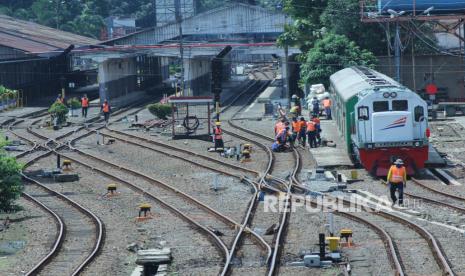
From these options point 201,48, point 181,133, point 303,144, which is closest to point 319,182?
point 303,144

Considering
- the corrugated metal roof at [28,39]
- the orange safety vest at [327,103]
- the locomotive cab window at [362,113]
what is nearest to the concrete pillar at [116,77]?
the corrugated metal roof at [28,39]

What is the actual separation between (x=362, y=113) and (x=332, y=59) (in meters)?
18.9

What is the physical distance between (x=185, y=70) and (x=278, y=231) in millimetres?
38239

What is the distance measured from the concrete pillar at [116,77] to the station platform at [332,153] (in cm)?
2241

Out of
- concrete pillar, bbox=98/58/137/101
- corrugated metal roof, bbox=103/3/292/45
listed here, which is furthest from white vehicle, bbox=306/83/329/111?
corrugated metal roof, bbox=103/3/292/45

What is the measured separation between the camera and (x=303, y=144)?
31844 mm

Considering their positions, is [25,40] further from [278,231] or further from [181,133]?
[278,231]

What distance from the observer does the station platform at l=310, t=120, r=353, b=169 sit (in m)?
26.7

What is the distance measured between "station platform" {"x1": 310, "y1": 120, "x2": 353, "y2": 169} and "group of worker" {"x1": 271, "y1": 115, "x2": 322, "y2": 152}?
2.02ft

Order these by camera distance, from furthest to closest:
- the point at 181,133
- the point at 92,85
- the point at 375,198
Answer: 1. the point at 92,85
2. the point at 181,133
3. the point at 375,198

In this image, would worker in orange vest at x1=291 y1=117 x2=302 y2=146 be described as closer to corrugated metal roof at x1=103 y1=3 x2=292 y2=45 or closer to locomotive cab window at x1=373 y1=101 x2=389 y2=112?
locomotive cab window at x1=373 y1=101 x2=389 y2=112

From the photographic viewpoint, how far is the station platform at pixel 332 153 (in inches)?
1053

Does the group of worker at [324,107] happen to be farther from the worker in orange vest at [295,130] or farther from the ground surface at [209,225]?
the ground surface at [209,225]

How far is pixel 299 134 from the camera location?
32.0 metres
